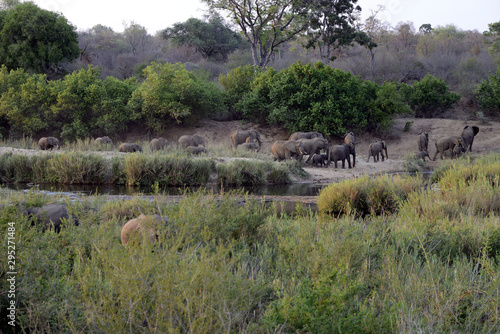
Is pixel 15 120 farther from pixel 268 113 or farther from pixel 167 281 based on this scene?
pixel 167 281

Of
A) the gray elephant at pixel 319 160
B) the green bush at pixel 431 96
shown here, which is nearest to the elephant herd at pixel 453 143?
the gray elephant at pixel 319 160

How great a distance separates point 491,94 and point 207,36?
3193cm

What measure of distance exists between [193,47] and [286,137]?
93.7ft

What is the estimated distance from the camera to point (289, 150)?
729 inches

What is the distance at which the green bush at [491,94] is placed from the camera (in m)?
29.9

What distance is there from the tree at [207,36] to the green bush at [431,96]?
26446 millimetres

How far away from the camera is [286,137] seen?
2805 centimetres

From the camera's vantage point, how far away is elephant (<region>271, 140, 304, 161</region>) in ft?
60.7

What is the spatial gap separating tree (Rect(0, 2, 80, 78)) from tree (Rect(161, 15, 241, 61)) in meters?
19.8

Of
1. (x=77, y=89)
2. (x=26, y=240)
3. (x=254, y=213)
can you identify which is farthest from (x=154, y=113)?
(x=26, y=240)

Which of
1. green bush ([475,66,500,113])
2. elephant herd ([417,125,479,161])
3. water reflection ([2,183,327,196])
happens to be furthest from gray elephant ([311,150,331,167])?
green bush ([475,66,500,113])

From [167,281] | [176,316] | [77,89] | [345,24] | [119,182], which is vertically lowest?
[119,182]

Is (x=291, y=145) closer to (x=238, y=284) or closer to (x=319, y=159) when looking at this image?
(x=319, y=159)

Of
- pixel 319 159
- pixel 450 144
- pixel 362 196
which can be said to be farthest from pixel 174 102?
pixel 362 196
